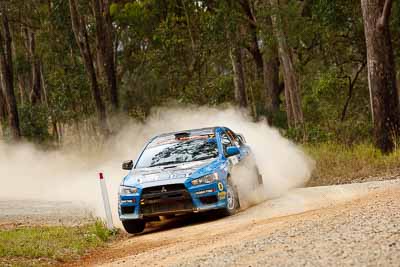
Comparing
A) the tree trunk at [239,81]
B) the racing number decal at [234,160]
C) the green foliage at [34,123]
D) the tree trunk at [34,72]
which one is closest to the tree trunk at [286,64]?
the tree trunk at [239,81]

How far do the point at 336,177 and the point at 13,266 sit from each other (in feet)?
33.6

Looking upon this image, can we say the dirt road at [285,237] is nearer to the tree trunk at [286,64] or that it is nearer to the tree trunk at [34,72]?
the tree trunk at [286,64]

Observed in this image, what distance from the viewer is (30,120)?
43.9 metres

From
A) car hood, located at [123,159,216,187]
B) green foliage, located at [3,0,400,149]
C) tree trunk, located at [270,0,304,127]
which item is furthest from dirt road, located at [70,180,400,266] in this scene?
tree trunk, located at [270,0,304,127]

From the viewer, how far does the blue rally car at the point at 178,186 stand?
1291cm

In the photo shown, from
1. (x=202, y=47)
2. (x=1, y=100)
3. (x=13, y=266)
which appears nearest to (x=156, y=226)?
(x=13, y=266)

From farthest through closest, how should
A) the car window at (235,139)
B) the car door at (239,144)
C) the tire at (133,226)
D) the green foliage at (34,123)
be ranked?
the green foliage at (34,123) → the car window at (235,139) → the car door at (239,144) → the tire at (133,226)

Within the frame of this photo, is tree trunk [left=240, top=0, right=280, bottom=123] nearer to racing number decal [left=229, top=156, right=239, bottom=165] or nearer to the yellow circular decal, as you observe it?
racing number decal [left=229, top=156, right=239, bottom=165]

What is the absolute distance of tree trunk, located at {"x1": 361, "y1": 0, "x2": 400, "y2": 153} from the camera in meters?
20.0

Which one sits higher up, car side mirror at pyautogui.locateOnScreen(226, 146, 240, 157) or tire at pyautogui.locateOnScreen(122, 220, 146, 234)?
car side mirror at pyautogui.locateOnScreen(226, 146, 240, 157)

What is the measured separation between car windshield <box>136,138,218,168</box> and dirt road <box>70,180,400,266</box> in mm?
1138

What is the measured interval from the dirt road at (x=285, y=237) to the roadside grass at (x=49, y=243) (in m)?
0.45

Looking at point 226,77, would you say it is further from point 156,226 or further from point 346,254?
point 346,254

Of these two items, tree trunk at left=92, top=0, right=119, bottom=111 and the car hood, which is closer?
the car hood
